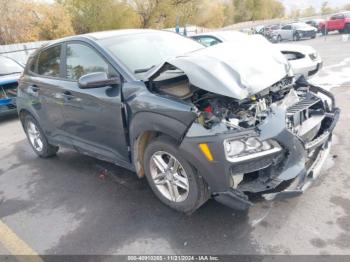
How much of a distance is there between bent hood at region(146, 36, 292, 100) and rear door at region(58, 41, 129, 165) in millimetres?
611

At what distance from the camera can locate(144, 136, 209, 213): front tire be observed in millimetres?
2943

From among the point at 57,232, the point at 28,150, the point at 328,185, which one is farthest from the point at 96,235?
the point at 28,150

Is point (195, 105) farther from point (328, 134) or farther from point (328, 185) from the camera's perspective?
point (328, 185)

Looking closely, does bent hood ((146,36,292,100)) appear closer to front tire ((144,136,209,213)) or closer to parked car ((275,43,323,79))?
front tire ((144,136,209,213))

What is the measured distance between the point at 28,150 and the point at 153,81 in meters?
3.62

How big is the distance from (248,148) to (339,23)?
1093 inches

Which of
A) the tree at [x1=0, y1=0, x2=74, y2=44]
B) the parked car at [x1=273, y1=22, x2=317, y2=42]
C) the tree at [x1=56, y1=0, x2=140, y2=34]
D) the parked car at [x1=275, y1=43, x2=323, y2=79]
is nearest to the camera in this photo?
the parked car at [x1=275, y1=43, x2=323, y2=79]

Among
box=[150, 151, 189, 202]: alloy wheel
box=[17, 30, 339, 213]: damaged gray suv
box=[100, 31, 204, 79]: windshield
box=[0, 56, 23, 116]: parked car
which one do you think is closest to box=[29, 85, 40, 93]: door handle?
box=[17, 30, 339, 213]: damaged gray suv

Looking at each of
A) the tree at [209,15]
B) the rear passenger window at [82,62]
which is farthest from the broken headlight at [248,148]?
the tree at [209,15]

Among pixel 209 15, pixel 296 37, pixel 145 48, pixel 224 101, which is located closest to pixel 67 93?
pixel 145 48

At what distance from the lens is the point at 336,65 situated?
11016 mm

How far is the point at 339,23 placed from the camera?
26.0 m

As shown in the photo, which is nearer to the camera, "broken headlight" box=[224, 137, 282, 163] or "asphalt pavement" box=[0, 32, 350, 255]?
"broken headlight" box=[224, 137, 282, 163]

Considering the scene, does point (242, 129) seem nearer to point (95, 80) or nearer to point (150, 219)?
point (150, 219)
